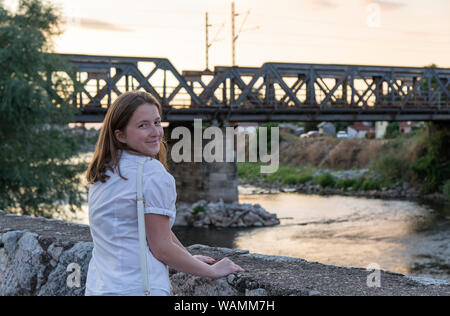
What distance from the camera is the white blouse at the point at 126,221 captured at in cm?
281

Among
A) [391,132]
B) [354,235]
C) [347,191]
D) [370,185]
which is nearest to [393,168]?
[370,185]

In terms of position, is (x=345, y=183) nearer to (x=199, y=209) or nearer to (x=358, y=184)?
(x=358, y=184)

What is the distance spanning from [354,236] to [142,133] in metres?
27.3

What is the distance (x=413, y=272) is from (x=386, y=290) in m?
18.4

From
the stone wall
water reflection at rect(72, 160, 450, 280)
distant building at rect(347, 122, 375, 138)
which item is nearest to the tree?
water reflection at rect(72, 160, 450, 280)

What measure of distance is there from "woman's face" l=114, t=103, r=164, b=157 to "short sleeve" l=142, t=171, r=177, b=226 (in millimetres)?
211

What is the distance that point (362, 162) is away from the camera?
59031mm

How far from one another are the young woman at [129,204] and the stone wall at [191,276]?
43.7 inches

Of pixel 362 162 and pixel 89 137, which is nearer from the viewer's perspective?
pixel 89 137

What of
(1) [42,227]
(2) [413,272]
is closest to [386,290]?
(1) [42,227]

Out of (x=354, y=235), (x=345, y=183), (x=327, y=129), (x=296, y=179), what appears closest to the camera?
(x=354, y=235)

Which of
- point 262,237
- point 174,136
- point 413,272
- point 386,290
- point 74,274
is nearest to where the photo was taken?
point 386,290

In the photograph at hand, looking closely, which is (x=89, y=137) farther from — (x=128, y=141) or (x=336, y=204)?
(x=128, y=141)

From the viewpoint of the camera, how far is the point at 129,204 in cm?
285
